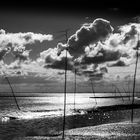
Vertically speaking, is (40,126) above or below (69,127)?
below

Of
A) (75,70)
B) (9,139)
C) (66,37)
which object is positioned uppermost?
(66,37)

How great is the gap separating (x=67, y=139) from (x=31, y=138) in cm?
641

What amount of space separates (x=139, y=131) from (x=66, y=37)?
785 inches

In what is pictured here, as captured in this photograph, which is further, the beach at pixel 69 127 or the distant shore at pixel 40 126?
the distant shore at pixel 40 126

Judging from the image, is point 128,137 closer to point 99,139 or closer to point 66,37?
point 99,139

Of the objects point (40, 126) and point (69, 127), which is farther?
point (40, 126)

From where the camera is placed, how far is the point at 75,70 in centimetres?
9888

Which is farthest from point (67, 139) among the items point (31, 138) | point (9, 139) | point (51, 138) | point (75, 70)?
point (75, 70)

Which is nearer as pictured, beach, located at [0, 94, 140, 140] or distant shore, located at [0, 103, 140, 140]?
beach, located at [0, 94, 140, 140]

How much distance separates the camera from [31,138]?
46.0m

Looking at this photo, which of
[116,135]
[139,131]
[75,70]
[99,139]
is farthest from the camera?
[75,70]

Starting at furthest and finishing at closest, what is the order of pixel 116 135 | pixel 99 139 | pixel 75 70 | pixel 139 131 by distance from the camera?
pixel 75 70, pixel 139 131, pixel 116 135, pixel 99 139

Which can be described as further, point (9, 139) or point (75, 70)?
point (75, 70)

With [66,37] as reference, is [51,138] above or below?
below
